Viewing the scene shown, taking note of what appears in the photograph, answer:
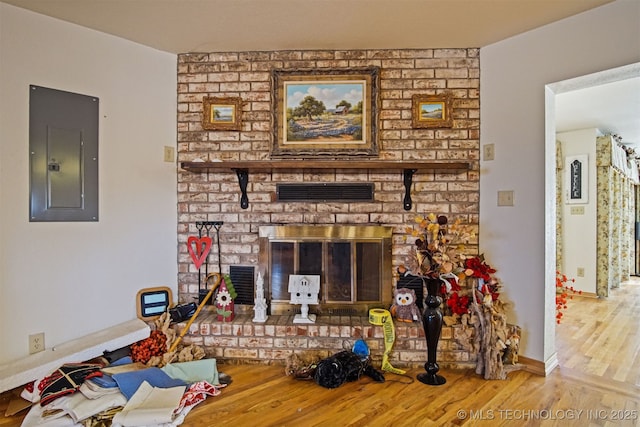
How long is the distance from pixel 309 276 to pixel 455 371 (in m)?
1.21

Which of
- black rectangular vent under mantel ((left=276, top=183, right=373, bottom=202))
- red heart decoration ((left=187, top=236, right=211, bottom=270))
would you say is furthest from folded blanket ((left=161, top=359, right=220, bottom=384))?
black rectangular vent under mantel ((left=276, top=183, right=373, bottom=202))

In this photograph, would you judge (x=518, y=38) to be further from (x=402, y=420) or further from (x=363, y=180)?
(x=402, y=420)

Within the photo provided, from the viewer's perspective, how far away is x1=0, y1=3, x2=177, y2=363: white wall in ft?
6.49

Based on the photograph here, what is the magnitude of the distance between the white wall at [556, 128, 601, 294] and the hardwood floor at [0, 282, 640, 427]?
2.43 meters

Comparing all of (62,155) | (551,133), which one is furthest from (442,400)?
(62,155)

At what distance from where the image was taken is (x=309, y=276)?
242cm

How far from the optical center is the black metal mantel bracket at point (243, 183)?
2498 millimetres

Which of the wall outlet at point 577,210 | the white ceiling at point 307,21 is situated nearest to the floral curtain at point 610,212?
the wall outlet at point 577,210

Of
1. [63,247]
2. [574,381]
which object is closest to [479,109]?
Result: [574,381]

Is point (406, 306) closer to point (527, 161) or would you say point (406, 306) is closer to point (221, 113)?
point (527, 161)

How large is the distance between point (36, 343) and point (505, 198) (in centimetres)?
333

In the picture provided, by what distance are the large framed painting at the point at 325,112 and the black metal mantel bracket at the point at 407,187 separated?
0.99ft

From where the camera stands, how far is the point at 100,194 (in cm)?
229

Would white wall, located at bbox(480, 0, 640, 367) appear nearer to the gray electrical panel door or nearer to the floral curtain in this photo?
the gray electrical panel door
